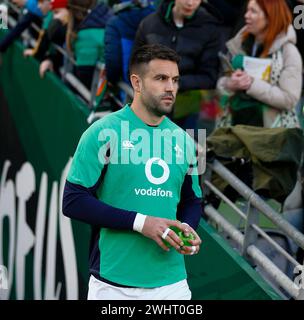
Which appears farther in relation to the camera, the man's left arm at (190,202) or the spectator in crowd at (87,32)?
the spectator in crowd at (87,32)

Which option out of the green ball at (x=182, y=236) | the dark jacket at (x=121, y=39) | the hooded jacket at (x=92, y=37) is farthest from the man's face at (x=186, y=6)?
the green ball at (x=182, y=236)

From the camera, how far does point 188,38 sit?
5.75m

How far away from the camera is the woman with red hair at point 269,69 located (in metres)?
5.49

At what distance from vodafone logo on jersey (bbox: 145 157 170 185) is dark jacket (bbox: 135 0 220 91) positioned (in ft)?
6.63

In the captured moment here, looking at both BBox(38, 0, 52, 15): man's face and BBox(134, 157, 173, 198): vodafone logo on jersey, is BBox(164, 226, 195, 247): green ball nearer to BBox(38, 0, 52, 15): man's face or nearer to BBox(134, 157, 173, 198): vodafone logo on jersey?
BBox(134, 157, 173, 198): vodafone logo on jersey

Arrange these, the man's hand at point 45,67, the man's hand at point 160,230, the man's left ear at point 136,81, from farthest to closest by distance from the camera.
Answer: the man's hand at point 45,67 → the man's left ear at point 136,81 → the man's hand at point 160,230

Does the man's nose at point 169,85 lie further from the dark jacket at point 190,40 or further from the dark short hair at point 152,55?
the dark jacket at point 190,40

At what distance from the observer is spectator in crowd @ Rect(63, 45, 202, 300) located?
3658mm

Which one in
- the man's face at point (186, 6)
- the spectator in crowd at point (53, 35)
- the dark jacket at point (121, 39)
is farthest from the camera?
the spectator in crowd at point (53, 35)

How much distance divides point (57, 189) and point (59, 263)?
658 mm

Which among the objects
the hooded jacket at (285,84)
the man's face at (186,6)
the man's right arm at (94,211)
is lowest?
the man's right arm at (94,211)

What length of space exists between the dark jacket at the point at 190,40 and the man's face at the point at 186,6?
77mm

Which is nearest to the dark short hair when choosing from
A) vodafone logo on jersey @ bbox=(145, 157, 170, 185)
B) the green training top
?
the green training top

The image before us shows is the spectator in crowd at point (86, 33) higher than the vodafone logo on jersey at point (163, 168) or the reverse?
higher
